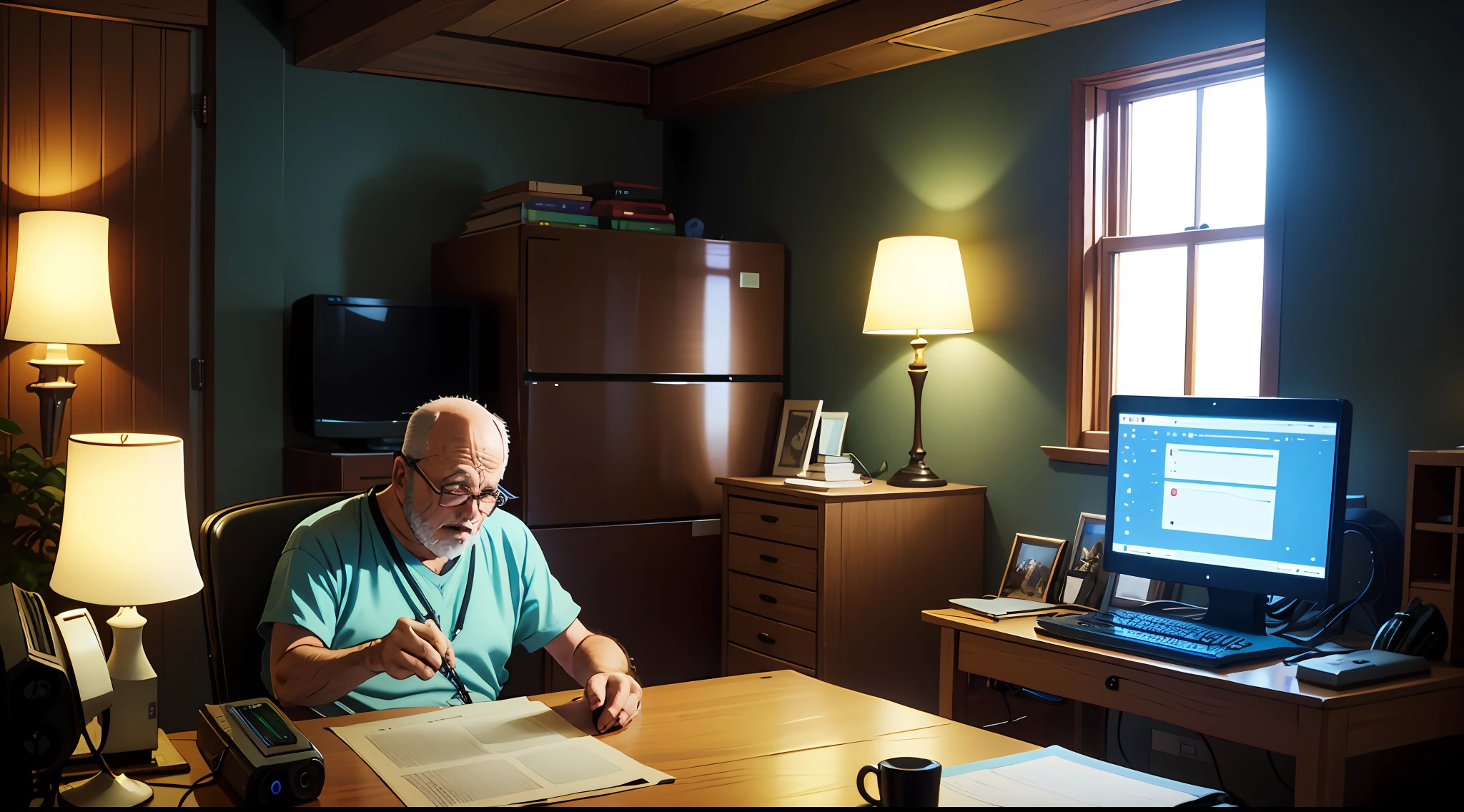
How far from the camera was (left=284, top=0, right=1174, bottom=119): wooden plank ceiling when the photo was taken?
127 inches

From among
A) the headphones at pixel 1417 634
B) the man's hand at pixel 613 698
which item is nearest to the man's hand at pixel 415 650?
the man's hand at pixel 613 698

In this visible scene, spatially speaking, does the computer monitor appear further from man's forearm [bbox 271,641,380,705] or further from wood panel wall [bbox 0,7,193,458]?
wood panel wall [bbox 0,7,193,458]

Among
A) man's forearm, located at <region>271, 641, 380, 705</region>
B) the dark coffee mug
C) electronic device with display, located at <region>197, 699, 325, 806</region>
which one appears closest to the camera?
the dark coffee mug

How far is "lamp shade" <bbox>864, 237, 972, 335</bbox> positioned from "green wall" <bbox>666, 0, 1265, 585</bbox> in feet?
0.48

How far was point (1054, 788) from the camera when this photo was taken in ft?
4.74

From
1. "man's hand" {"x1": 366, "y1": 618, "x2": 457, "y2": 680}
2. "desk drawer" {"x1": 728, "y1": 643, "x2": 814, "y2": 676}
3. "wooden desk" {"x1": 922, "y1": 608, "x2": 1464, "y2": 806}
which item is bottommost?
"desk drawer" {"x1": 728, "y1": 643, "x2": 814, "y2": 676}

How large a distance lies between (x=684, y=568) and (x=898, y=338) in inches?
43.1

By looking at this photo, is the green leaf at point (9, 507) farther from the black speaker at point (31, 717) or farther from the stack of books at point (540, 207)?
the black speaker at point (31, 717)

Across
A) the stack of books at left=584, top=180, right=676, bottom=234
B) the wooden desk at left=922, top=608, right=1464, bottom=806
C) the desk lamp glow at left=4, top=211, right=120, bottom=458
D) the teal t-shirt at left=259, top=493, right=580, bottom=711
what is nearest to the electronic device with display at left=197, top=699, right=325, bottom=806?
the teal t-shirt at left=259, top=493, right=580, bottom=711

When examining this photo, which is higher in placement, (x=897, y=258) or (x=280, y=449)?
(x=897, y=258)

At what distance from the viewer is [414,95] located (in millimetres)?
4305

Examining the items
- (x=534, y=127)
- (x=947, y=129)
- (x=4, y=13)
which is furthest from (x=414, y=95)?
(x=947, y=129)

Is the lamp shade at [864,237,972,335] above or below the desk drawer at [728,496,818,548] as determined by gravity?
above

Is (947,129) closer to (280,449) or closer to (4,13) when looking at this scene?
(280,449)
